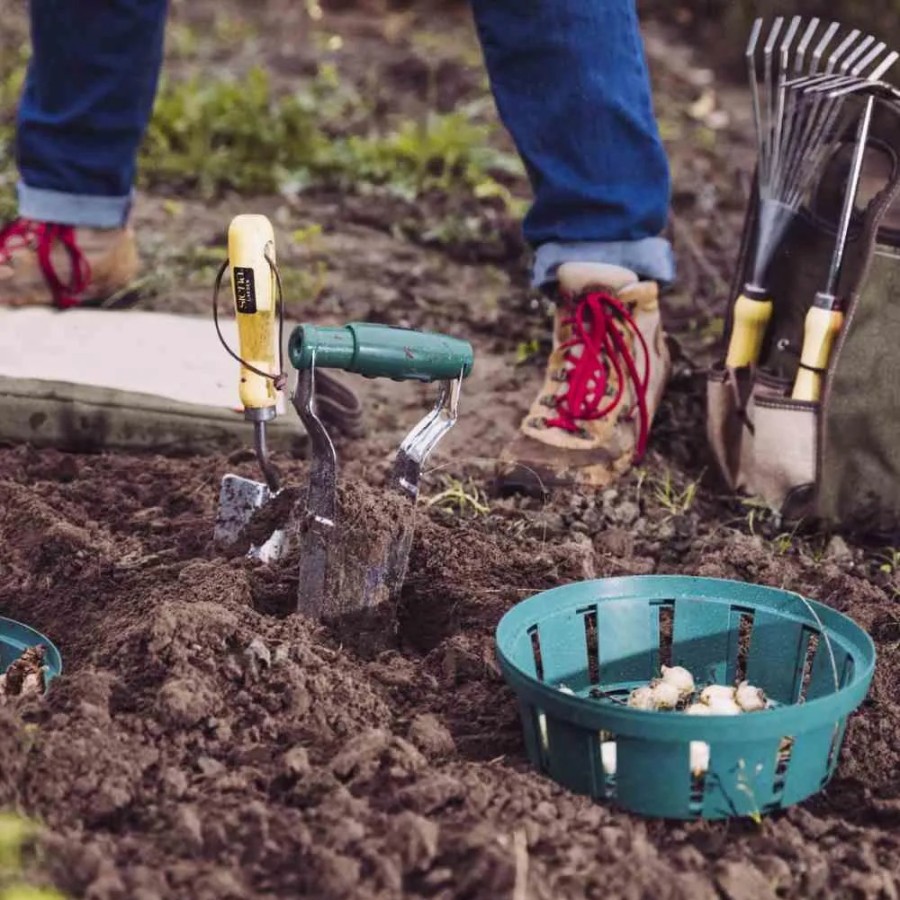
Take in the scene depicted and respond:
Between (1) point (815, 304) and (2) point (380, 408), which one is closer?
(1) point (815, 304)

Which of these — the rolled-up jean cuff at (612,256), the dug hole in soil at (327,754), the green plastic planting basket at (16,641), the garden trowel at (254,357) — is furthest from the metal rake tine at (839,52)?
the green plastic planting basket at (16,641)

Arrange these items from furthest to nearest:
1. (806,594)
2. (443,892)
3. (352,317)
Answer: (352,317) < (806,594) < (443,892)

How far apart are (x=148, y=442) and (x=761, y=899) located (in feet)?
5.58

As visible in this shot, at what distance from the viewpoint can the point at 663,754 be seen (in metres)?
1.81

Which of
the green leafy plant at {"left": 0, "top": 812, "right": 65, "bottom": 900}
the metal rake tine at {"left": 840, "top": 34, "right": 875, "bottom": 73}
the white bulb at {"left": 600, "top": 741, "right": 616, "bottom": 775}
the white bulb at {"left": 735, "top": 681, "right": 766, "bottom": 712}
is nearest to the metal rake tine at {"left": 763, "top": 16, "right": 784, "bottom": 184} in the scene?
the metal rake tine at {"left": 840, "top": 34, "right": 875, "bottom": 73}

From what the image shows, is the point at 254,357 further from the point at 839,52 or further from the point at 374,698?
the point at 839,52

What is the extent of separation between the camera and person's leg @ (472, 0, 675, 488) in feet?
9.39

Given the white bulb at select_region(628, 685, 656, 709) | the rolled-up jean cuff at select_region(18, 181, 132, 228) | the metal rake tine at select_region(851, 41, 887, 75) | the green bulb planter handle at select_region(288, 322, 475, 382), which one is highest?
the metal rake tine at select_region(851, 41, 887, 75)

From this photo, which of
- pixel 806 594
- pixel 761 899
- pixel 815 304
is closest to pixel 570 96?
pixel 815 304

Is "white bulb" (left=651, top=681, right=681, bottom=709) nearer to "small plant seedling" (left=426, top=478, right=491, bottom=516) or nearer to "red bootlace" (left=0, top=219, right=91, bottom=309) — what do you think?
"small plant seedling" (left=426, top=478, right=491, bottom=516)

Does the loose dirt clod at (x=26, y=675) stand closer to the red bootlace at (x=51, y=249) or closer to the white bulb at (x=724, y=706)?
→ the white bulb at (x=724, y=706)

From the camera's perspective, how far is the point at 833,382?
274 cm

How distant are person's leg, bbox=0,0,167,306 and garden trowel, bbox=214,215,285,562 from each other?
1.30m

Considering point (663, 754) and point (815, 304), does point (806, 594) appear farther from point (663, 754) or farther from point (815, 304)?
point (663, 754)
